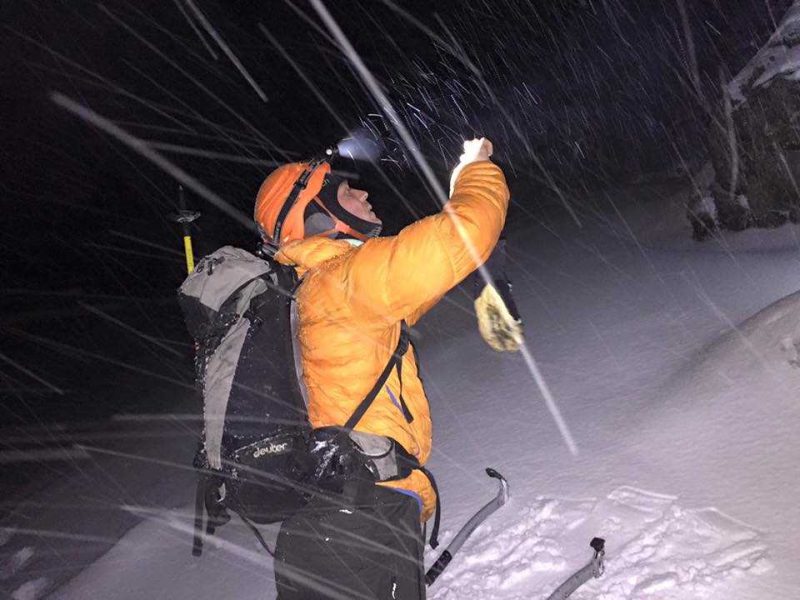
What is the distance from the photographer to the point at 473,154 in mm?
1916

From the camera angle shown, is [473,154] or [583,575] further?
[583,575]

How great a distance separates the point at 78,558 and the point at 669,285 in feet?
22.6

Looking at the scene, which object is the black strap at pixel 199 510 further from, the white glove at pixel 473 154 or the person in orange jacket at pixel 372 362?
the white glove at pixel 473 154

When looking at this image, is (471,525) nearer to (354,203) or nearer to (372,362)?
(372,362)

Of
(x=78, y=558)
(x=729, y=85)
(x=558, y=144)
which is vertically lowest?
(x=558, y=144)

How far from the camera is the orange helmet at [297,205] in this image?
192cm

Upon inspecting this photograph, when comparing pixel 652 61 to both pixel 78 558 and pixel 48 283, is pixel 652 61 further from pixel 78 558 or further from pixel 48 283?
pixel 48 283

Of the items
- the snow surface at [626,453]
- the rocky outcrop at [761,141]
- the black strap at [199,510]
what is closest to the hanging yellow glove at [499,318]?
the snow surface at [626,453]

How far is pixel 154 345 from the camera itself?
1658cm

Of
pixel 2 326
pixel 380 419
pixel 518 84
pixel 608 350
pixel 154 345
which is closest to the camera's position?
pixel 380 419

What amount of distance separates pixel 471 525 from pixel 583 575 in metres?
0.79

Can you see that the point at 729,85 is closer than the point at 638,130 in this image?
Yes

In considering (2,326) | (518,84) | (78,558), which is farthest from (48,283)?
(518,84)

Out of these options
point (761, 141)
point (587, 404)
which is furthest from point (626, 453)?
point (761, 141)
